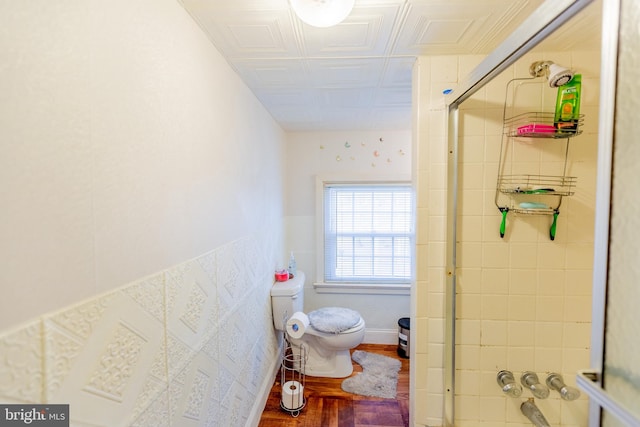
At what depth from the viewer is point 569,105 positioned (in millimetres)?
1162

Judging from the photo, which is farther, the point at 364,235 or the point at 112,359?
the point at 364,235

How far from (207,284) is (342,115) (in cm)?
163

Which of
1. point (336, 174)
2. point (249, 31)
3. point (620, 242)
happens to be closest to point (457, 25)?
point (249, 31)

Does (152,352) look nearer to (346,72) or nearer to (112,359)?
(112,359)

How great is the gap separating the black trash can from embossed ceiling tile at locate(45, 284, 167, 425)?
2181 mm

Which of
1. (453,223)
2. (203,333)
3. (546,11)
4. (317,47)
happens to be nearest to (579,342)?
(453,223)

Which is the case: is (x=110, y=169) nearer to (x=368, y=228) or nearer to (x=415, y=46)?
(x=415, y=46)

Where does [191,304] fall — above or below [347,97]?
below

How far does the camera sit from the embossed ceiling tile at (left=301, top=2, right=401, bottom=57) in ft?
3.31

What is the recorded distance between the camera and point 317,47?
1223mm

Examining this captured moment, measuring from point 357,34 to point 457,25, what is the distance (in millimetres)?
392

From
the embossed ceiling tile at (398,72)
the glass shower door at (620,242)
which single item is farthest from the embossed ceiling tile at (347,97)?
the glass shower door at (620,242)

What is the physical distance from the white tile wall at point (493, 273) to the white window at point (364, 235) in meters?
1.43

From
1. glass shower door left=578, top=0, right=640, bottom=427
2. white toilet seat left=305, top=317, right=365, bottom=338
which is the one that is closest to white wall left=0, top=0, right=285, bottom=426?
white toilet seat left=305, top=317, right=365, bottom=338
